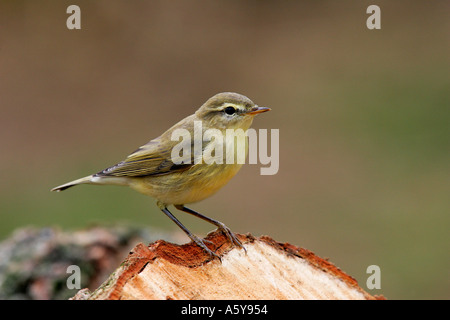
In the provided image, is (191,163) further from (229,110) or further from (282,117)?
(282,117)

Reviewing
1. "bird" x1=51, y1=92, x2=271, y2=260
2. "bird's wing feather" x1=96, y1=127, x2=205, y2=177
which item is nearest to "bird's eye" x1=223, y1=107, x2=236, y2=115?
"bird" x1=51, y1=92, x2=271, y2=260

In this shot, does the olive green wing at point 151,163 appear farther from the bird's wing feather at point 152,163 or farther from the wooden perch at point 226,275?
the wooden perch at point 226,275

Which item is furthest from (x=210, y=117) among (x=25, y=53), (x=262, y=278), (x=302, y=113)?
(x=25, y=53)

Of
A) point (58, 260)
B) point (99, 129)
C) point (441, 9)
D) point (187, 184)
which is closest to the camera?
point (187, 184)

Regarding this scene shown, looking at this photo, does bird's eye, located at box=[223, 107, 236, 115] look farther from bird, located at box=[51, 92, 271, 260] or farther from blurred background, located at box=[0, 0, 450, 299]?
blurred background, located at box=[0, 0, 450, 299]

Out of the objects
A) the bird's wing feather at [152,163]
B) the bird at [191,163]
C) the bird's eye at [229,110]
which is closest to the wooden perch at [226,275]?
the bird at [191,163]

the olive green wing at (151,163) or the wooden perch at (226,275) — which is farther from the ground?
the olive green wing at (151,163)
